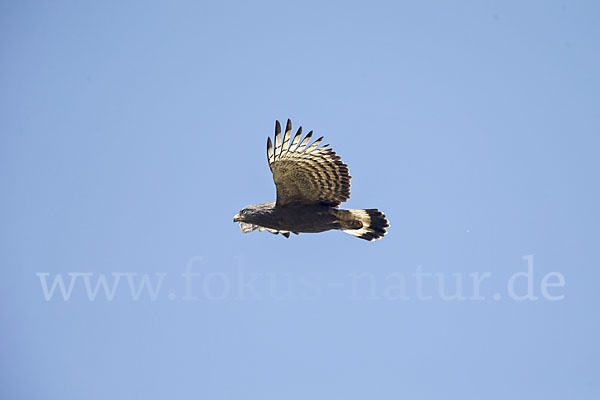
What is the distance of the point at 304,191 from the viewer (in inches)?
582

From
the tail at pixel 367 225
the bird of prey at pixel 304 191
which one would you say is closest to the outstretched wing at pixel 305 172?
the bird of prey at pixel 304 191

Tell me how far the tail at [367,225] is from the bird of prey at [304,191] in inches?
0.8

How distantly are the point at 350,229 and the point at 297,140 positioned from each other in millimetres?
2256

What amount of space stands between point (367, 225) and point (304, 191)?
165 cm

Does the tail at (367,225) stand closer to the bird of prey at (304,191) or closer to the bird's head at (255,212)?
the bird of prey at (304,191)

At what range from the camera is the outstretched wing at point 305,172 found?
1436cm

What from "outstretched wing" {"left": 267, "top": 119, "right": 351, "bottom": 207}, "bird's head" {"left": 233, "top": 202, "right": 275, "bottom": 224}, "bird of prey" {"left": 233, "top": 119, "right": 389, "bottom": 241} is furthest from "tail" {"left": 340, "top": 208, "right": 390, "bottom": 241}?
"bird's head" {"left": 233, "top": 202, "right": 275, "bottom": 224}

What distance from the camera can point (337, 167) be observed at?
14.5 m

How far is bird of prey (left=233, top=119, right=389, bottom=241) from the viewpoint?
47.1 ft

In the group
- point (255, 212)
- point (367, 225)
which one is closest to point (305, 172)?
point (255, 212)

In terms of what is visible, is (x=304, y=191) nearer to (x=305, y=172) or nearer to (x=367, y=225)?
(x=305, y=172)

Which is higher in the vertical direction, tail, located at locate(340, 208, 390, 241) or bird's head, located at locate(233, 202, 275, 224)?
tail, located at locate(340, 208, 390, 241)

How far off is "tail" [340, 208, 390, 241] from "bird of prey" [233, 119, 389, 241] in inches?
0.8

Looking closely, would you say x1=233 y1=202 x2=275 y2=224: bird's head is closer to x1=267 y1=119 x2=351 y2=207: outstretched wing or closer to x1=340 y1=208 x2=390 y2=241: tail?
x1=267 y1=119 x2=351 y2=207: outstretched wing
